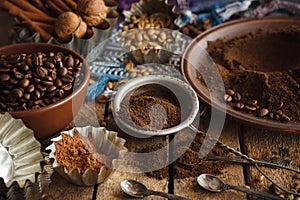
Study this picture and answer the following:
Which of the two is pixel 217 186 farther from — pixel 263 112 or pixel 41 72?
pixel 41 72

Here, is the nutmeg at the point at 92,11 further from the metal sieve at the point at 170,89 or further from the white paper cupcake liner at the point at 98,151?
the white paper cupcake liner at the point at 98,151

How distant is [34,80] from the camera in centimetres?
110

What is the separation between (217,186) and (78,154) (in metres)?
0.29

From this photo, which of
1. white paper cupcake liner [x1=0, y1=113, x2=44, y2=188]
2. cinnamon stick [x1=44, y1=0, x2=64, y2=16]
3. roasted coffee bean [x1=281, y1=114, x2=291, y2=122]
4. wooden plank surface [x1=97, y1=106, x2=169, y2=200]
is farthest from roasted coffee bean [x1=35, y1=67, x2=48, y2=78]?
roasted coffee bean [x1=281, y1=114, x2=291, y2=122]

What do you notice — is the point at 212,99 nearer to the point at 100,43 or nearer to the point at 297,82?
the point at 297,82

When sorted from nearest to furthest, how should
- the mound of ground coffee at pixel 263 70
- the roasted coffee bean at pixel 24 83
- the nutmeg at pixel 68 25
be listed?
the roasted coffee bean at pixel 24 83
the mound of ground coffee at pixel 263 70
the nutmeg at pixel 68 25

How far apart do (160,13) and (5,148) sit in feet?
2.23

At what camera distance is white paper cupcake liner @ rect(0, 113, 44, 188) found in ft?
3.23

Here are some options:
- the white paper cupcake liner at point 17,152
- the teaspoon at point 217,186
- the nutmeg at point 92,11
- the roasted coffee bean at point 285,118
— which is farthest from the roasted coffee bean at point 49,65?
the roasted coffee bean at point 285,118

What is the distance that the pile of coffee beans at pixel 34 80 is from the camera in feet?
3.56

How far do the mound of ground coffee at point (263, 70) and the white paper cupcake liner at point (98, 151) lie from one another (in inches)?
11.9

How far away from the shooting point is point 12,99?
1082 millimetres

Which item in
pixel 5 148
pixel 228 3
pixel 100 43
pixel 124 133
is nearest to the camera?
pixel 5 148

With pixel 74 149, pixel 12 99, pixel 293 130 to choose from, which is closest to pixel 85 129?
pixel 74 149
